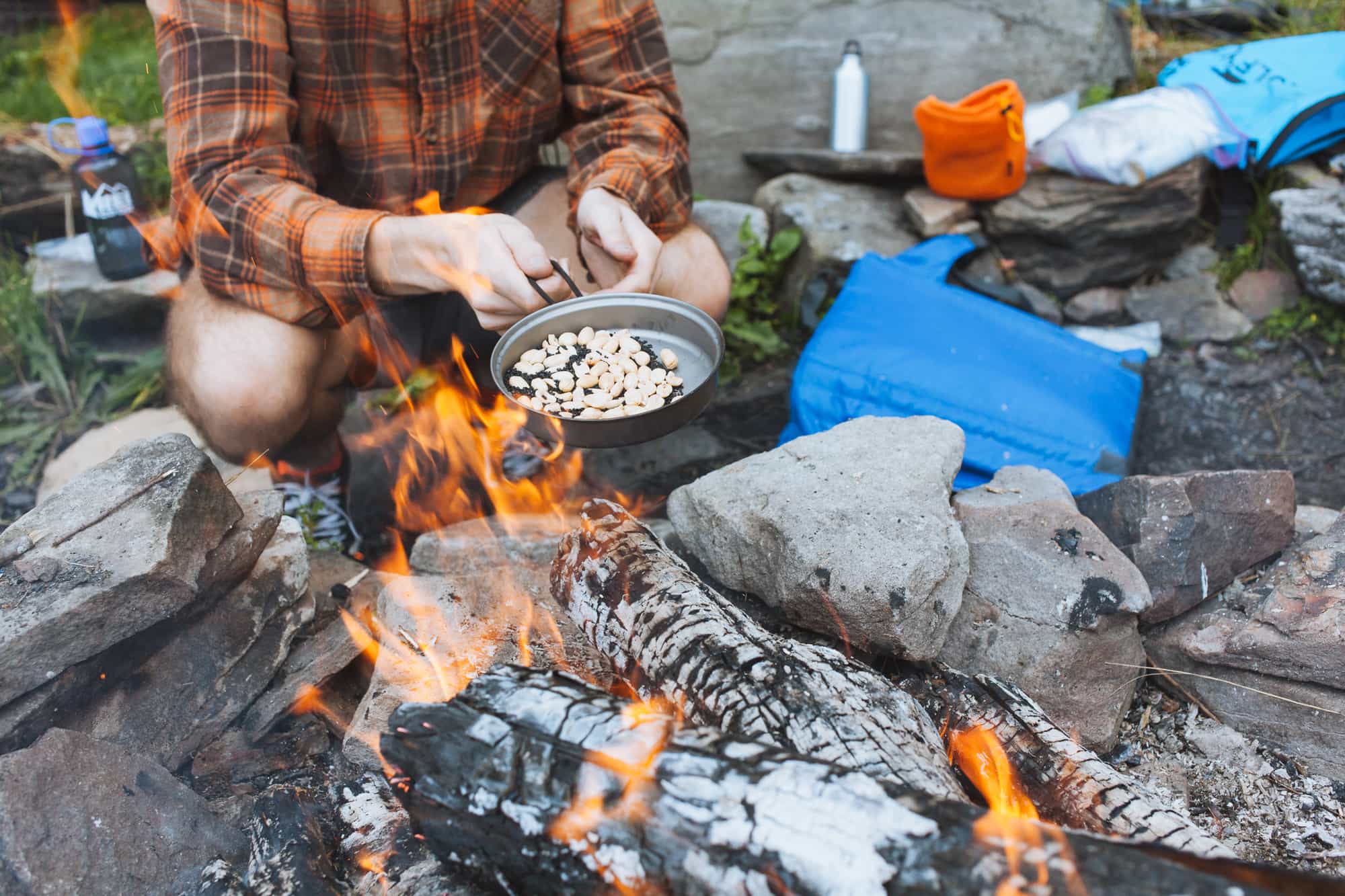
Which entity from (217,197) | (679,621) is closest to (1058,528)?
(679,621)

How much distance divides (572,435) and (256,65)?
1280mm

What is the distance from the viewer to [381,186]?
98.8 inches

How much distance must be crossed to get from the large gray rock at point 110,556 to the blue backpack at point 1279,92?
142 inches

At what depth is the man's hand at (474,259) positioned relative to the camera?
184 cm

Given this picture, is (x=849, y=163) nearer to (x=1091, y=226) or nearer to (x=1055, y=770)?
(x=1091, y=226)

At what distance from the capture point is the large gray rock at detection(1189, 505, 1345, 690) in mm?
1665

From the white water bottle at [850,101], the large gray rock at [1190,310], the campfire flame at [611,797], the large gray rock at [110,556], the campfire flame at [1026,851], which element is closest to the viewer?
the campfire flame at [1026,851]

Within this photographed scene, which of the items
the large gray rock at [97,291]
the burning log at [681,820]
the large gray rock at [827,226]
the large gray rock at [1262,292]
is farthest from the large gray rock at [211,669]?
the large gray rock at [1262,292]

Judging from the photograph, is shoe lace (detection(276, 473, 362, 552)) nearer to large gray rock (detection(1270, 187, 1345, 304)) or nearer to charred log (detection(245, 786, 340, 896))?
charred log (detection(245, 786, 340, 896))

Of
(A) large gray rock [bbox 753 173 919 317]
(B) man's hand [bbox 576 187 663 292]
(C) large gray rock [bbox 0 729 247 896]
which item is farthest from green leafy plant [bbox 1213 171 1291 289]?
(C) large gray rock [bbox 0 729 247 896]

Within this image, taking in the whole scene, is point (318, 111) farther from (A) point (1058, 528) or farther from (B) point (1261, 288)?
(B) point (1261, 288)

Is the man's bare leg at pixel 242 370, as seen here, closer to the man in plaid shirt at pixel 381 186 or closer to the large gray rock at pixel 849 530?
the man in plaid shirt at pixel 381 186

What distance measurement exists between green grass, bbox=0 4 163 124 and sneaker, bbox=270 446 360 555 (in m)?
2.40

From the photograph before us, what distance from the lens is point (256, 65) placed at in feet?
6.92
